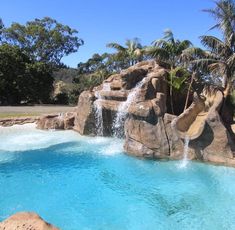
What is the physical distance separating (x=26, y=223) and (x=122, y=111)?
11946 mm

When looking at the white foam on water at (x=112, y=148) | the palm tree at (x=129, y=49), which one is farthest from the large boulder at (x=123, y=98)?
the palm tree at (x=129, y=49)

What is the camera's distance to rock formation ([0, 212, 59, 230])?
5727mm

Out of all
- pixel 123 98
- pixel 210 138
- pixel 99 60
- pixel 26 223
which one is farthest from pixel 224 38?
pixel 99 60

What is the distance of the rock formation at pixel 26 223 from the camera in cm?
573

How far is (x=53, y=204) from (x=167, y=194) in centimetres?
352

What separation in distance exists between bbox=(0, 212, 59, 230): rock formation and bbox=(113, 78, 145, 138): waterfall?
34.5 feet

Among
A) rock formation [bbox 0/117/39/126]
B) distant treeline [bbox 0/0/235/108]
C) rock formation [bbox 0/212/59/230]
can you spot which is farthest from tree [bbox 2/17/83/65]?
rock formation [bbox 0/212/59/230]

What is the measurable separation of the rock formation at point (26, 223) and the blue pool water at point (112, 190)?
2.39m

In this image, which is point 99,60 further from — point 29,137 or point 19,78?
point 29,137

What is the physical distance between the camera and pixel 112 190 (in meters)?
10.9

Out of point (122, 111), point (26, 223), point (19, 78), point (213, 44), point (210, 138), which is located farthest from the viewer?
point (19, 78)

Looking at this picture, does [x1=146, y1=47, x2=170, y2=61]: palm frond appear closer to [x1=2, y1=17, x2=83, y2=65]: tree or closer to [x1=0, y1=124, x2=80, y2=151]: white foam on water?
A: [x1=0, y1=124, x2=80, y2=151]: white foam on water

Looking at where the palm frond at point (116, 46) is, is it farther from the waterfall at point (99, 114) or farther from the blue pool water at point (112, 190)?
the blue pool water at point (112, 190)

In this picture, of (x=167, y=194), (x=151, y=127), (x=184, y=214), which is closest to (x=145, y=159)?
(x=151, y=127)
